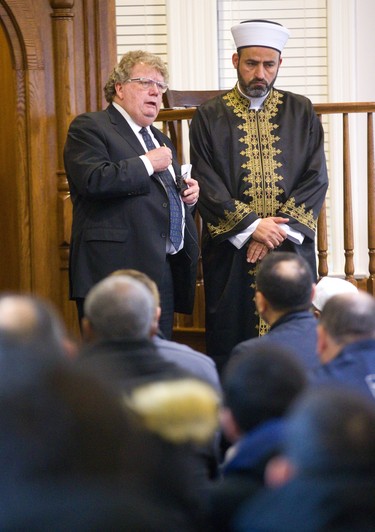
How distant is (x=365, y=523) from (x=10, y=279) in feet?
13.8

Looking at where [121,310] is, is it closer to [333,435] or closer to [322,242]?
[333,435]

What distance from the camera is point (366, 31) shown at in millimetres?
7234

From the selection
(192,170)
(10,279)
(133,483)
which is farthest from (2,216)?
(133,483)

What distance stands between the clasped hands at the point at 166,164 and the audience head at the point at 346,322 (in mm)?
1629

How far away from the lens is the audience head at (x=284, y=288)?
3396 mm

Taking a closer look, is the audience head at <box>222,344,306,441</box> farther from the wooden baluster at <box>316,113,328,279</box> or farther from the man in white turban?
the wooden baluster at <box>316,113,328,279</box>

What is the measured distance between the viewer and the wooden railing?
522 cm

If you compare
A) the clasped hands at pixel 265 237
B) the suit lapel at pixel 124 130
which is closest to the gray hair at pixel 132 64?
the suit lapel at pixel 124 130

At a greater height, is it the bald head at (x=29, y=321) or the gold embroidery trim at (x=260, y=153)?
the gold embroidery trim at (x=260, y=153)

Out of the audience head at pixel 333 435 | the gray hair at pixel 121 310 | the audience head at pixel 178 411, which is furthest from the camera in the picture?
the gray hair at pixel 121 310

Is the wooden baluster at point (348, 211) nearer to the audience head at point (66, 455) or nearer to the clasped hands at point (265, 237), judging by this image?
the clasped hands at point (265, 237)

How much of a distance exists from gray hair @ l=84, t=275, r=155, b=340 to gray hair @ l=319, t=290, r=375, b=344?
466mm

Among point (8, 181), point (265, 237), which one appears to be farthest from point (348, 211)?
point (8, 181)

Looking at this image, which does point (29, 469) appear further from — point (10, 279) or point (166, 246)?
point (10, 279)
